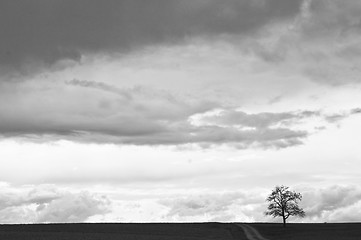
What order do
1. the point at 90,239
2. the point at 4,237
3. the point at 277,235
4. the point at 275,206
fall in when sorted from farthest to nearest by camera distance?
the point at 275,206 < the point at 277,235 < the point at 4,237 < the point at 90,239

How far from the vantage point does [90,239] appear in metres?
79.5

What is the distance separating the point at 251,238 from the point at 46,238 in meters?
33.8

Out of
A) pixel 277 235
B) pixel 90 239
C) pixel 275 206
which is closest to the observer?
pixel 90 239

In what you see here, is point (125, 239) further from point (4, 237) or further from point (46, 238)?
point (4, 237)

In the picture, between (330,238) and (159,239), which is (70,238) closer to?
(159,239)

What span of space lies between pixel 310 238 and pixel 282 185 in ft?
104

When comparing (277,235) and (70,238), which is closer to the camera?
(70,238)

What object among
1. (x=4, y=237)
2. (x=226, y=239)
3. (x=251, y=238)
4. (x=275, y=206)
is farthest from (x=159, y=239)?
(x=275, y=206)

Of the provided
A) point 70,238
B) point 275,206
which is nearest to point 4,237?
point 70,238

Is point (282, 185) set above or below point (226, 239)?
above

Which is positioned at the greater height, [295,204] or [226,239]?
[295,204]

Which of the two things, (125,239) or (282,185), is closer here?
(125,239)

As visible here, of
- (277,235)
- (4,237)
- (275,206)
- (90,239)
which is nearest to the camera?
(90,239)

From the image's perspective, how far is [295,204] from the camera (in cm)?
12019
